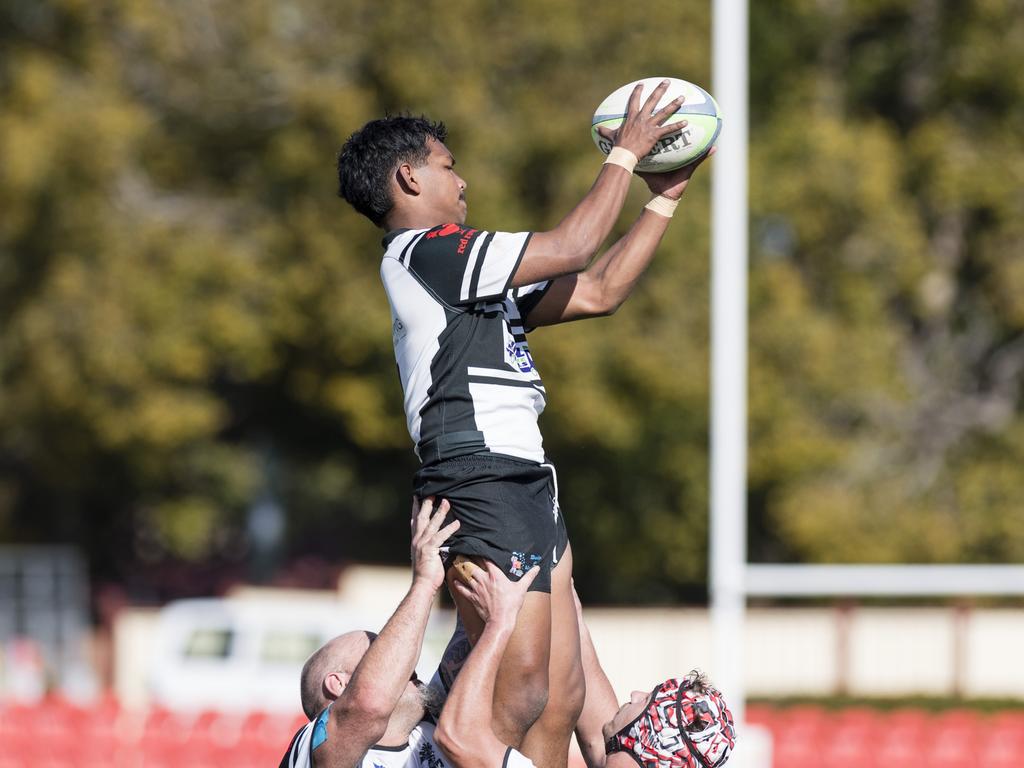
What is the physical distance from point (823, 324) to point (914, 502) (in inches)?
103

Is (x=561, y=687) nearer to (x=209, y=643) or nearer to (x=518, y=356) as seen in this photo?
(x=518, y=356)

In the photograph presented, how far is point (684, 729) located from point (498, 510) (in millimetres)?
801

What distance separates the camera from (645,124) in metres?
4.66

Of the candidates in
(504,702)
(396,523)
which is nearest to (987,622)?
(396,523)

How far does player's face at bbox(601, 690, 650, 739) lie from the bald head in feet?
2.68

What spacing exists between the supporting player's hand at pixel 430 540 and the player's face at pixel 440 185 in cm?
86

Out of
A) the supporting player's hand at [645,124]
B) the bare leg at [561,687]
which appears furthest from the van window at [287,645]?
the supporting player's hand at [645,124]

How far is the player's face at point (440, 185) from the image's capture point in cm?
480

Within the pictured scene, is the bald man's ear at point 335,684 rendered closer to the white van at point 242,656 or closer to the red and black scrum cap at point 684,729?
the red and black scrum cap at point 684,729

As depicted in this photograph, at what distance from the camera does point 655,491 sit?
20297 millimetres

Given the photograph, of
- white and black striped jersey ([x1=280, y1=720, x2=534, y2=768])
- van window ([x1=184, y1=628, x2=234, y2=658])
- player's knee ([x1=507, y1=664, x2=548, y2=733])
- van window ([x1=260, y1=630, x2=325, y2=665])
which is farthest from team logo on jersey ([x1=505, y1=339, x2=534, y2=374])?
van window ([x1=184, y1=628, x2=234, y2=658])

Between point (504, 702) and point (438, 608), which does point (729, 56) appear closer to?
point (504, 702)

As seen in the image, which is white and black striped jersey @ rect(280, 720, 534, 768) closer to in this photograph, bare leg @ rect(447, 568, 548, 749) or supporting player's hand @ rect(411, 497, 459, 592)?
bare leg @ rect(447, 568, 548, 749)

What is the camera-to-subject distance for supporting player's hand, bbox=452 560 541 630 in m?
4.57
